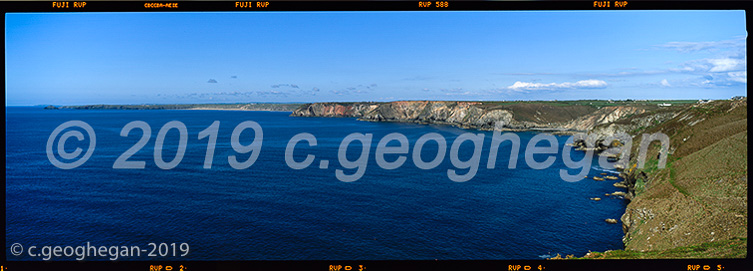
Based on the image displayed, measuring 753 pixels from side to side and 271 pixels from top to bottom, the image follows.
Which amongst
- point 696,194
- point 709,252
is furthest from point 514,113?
point 709,252

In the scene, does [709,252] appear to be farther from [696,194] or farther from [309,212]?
[309,212]

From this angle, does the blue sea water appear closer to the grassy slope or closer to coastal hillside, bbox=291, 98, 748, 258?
coastal hillside, bbox=291, 98, 748, 258

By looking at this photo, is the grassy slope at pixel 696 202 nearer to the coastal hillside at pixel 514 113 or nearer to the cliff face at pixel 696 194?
the cliff face at pixel 696 194

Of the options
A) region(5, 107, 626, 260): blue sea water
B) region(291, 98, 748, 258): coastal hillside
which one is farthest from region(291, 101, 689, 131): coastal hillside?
region(5, 107, 626, 260): blue sea water

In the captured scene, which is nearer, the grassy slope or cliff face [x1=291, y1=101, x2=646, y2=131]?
the grassy slope

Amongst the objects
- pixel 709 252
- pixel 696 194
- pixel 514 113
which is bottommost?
pixel 709 252

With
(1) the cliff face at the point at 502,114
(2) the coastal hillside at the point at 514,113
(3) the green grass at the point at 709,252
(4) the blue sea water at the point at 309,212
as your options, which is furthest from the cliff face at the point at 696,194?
(1) the cliff face at the point at 502,114
